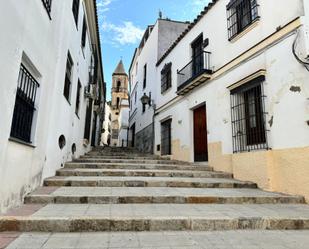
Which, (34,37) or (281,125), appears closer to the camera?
(34,37)

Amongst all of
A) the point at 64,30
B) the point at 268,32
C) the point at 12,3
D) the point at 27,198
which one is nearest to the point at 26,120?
the point at 27,198

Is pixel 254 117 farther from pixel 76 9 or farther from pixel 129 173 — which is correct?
pixel 76 9

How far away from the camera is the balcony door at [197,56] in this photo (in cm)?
838

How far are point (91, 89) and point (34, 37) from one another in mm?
6420

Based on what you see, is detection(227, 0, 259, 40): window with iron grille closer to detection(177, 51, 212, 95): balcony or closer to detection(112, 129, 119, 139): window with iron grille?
detection(177, 51, 212, 95): balcony

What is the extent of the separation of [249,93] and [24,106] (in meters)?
5.15

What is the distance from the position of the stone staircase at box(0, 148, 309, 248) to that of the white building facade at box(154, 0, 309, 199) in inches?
27.1

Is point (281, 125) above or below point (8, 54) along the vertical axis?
below

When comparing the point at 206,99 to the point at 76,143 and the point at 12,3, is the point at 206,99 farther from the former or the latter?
the point at 12,3

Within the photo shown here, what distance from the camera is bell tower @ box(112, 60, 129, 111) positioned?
38844mm

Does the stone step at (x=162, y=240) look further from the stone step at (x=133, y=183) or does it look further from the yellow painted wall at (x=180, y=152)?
the yellow painted wall at (x=180, y=152)

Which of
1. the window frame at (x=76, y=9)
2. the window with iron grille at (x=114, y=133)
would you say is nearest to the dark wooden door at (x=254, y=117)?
the window frame at (x=76, y=9)

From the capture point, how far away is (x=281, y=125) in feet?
16.1

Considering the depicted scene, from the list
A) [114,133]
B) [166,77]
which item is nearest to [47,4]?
[166,77]
